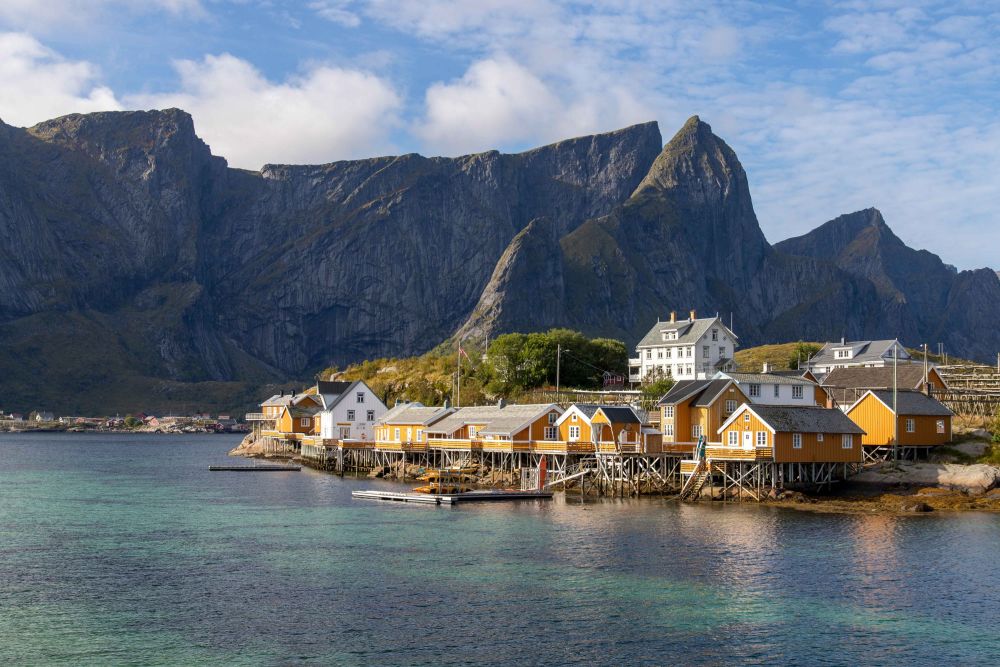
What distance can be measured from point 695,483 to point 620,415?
8935 millimetres

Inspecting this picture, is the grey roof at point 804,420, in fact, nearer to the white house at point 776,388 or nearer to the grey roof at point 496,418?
the white house at point 776,388

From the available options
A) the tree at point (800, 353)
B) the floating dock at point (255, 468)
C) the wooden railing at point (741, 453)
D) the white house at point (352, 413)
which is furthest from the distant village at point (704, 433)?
the tree at point (800, 353)

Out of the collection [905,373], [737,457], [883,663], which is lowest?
[883,663]

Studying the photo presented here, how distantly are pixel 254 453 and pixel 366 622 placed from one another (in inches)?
4927

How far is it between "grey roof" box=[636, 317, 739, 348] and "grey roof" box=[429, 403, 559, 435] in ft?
137

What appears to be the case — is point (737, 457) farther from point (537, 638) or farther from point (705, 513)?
point (537, 638)

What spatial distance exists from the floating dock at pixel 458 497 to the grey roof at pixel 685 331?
2415 inches

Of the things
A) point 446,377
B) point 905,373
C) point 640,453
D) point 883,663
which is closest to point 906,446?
point 905,373

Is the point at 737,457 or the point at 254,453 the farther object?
the point at 254,453

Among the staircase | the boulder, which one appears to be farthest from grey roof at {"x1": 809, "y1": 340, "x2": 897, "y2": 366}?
the boulder

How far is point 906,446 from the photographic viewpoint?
8038 centimetres

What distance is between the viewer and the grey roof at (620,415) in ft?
271

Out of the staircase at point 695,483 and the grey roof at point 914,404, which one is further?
the grey roof at point 914,404

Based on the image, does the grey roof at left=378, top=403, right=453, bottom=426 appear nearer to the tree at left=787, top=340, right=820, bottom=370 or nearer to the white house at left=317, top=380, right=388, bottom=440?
the white house at left=317, top=380, right=388, bottom=440
